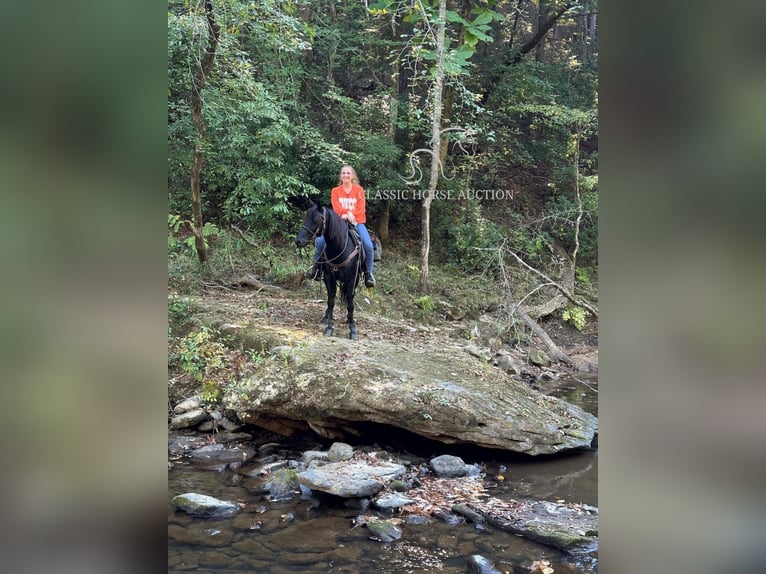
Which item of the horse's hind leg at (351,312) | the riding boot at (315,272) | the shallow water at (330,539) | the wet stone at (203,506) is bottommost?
the shallow water at (330,539)

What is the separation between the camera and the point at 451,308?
186 inches

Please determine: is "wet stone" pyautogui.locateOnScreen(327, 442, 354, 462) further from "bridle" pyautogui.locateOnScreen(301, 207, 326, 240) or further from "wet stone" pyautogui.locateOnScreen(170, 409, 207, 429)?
"bridle" pyautogui.locateOnScreen(301, 207, 326, 240)

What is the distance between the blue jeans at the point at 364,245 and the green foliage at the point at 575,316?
5.68 feet

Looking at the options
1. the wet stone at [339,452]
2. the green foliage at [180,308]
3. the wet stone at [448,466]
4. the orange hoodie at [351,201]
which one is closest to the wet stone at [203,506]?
the wet stone at [339,452]

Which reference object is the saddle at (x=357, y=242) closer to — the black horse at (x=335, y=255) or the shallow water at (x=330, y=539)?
the black horse at (x=335, y=255)

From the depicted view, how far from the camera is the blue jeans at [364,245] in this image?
450 centimetres

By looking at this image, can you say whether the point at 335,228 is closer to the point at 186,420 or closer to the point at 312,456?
the point at 312,456

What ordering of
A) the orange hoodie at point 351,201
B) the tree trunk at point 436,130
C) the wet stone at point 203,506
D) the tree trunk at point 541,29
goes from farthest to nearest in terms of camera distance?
the orange hoodie at point 351,201, the tree trunk at point 436,130, the tree trunk at point 541,29, the wet stone at point 203,506

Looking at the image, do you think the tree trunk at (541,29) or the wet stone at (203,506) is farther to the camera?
the tree trunk at (541,29)

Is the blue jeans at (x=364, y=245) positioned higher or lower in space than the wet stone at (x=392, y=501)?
higher

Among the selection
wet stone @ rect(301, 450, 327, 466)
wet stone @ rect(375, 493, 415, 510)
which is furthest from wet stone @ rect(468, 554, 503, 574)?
wet stone @ rect(301, 450, 327, 466)
